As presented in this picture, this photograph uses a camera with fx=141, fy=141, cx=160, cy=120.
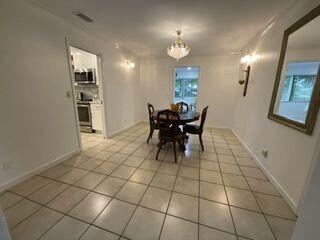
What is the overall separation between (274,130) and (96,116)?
392cm

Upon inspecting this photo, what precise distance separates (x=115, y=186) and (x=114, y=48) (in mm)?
3424

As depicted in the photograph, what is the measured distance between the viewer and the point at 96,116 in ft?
12.9

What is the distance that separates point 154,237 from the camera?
128 cm

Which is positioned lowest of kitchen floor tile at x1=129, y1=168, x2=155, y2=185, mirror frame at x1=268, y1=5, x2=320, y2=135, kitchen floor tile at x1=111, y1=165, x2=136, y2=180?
kitchen floor tile at x1=111, y1=165, x2=136, y2=180

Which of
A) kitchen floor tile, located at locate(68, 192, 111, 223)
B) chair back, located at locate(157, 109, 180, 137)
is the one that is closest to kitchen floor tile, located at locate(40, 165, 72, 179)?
kitchen floor tile, located at locate(68, 192, 111, 223)

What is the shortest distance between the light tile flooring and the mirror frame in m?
0.93

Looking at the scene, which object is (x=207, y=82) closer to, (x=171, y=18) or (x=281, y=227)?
(x=171, y=18)

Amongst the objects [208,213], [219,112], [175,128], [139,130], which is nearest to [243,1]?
[175,128]

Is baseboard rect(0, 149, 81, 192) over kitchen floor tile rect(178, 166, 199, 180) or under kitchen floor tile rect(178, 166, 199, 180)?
over

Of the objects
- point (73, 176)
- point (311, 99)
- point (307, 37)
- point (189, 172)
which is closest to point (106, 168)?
point (73, 176)

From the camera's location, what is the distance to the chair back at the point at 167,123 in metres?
2.58

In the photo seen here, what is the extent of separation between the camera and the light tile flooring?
1336 millimetres

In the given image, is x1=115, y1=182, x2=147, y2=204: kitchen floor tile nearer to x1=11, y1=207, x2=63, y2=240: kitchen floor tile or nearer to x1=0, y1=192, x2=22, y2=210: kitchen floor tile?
x1=11, y1=207, x2=63, y2=240: kitchen floor tile

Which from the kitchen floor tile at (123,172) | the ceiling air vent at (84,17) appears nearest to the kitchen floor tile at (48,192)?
the kitchen floor tile at (123,172)
